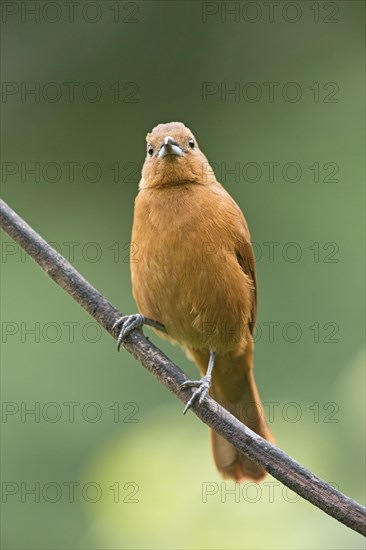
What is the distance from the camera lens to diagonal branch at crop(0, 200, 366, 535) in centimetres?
298

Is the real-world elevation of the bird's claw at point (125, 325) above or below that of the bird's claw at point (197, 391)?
above

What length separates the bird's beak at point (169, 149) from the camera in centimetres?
426

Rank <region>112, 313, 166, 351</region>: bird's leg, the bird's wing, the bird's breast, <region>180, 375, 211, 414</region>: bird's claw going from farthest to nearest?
1. the bird's wing
2. the bird's breast
3. <region>112, 313, 166, 351</region>: bird's leg
4. <region>180, 375, 211, 414</region>: bird's claw

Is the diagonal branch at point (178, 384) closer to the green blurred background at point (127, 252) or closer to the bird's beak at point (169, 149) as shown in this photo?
the green blurred background at point (127, 252)

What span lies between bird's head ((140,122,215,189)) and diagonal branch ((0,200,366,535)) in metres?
0.98

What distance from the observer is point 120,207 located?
5.38m

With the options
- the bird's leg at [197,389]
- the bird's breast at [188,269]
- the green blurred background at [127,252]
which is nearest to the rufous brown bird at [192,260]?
the bird's breast at [188,269]

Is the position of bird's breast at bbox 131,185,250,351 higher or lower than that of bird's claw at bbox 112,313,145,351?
higher

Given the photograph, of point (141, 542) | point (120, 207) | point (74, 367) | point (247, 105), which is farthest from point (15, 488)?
point (247, 105)

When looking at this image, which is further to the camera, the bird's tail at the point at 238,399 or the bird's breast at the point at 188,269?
the bird's tail at the point at 238,399

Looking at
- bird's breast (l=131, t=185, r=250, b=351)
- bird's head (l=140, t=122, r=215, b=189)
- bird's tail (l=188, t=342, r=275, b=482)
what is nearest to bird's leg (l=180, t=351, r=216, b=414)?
bird's breast (l=131, t=185, r=250, b=351)

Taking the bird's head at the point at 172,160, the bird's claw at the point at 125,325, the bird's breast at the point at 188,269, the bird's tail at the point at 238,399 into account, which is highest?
the bird's head at the point at 172,160

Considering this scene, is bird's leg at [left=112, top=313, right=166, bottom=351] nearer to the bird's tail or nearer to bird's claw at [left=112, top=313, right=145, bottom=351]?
bird's claw at [left=112, top=313, right=145, bottom=351]

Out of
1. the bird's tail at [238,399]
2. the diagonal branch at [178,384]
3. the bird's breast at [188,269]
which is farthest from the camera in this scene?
the bird's tail at [238,399]
